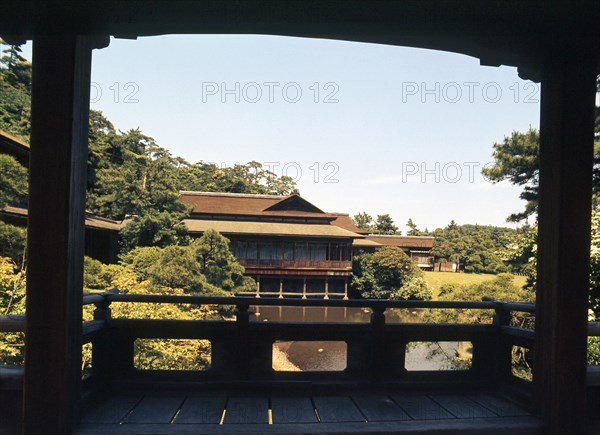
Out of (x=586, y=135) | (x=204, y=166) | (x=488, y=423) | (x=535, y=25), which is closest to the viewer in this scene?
(x=535, y=25)

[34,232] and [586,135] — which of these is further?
[586,135]

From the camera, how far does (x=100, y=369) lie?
9.89 feet

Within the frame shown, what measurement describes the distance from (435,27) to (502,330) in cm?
262

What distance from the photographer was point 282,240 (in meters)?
19.1

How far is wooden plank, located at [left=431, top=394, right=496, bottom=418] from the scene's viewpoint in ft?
9.05

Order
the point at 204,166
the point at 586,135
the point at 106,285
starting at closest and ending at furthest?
the point at 586,135 < the point at 106,285 < the point at 204,166

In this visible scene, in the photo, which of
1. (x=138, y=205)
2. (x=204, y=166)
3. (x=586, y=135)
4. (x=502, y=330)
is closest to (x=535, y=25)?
(x=586, y=135)

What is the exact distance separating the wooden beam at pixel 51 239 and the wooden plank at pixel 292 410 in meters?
1.31

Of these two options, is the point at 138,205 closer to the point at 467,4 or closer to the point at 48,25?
the point at 48,25

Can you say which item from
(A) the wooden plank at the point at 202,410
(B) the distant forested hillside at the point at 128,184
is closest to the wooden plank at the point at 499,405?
(A) the wooden plank at the point at 202,410

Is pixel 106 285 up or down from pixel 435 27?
down

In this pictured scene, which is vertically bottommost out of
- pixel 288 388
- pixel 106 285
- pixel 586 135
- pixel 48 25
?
pixel 106 285

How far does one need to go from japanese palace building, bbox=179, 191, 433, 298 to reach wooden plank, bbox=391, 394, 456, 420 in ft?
51.0

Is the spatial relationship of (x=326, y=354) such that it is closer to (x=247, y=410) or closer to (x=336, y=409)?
(x=336, y=409)
